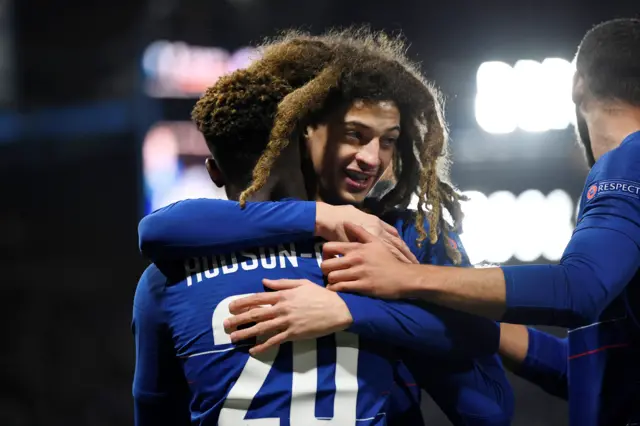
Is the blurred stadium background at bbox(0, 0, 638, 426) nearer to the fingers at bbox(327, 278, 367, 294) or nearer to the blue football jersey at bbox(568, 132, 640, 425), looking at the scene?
the blue football jersey at bbox(568, 132, 640, 425)

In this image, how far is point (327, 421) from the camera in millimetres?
1744

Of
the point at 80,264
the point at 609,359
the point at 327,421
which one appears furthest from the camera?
the point at 80,264

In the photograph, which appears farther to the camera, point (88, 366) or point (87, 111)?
point (87, 111)

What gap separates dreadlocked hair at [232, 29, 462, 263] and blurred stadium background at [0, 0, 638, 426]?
5.95 metres

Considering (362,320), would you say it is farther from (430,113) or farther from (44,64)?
(44,64)

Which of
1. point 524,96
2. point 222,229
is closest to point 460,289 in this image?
point 222,229

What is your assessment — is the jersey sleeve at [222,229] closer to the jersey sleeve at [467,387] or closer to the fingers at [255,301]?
the fingers at [255,301]

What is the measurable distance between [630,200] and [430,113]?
1.86ft

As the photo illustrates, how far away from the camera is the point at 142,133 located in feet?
27.8

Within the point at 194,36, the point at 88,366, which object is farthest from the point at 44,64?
the point at 88,366

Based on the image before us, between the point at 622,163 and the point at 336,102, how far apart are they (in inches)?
28.5

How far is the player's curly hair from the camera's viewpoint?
197 centimetres

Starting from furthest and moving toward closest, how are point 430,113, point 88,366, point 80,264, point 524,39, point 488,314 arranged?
point 524,39 < point 80,264 < point 88,366 < point 430,113 < point 488,314

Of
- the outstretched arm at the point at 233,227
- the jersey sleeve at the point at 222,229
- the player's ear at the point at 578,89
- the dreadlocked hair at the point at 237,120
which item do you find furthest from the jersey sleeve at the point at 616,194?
the dreadlocked hair at the point at 237,120
